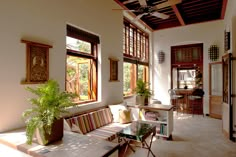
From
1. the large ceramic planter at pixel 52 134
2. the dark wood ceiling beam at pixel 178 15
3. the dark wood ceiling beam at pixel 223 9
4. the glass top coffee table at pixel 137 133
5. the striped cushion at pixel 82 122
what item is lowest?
the glass top coffee table at pixel 137 133

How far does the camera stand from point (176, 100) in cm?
706

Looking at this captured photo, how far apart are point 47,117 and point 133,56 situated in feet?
15.1

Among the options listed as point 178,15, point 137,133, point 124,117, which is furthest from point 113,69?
point 178,15

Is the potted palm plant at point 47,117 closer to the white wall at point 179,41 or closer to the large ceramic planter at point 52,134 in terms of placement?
the large ceramic planter at point 52,134

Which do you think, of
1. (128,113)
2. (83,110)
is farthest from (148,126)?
(83,110)

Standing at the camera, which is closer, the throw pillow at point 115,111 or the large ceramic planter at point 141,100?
the throw pillow at point 115,111

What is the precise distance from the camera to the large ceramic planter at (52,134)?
6.02ft

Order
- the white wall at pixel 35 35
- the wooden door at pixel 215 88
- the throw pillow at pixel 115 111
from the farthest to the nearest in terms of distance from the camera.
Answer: the wooden door at pixel 215 88 → the throw pillow at pixel 115 111 → the white wall at pixel 35 35

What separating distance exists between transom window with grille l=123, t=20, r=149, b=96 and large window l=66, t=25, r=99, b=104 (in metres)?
1.66

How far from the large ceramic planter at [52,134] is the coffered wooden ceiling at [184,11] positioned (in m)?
3.54

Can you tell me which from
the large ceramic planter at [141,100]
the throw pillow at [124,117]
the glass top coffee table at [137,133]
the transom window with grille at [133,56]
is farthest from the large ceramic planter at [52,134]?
the transom window with grille at [133,56]

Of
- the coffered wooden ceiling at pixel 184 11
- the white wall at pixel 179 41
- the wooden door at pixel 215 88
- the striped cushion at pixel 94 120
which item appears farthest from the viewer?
the white wall at pixel 179 41

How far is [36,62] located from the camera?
2.64m

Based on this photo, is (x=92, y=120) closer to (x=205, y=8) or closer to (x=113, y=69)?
(x=113, y=69)
